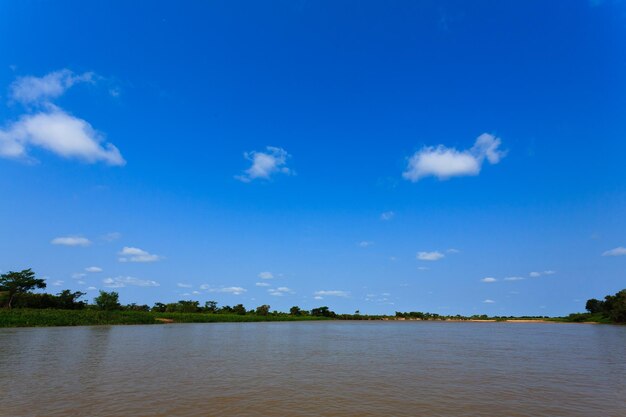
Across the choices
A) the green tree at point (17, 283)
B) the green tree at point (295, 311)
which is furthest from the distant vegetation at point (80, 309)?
the green tree at point (295, 311)

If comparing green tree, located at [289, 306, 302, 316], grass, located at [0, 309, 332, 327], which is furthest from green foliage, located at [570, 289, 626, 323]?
green tree, located at [289, 306, 302, 316]

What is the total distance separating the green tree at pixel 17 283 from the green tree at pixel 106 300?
49.9 ft

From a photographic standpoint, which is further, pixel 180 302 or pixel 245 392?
pixel 180 302

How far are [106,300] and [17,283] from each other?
19910 millimetres

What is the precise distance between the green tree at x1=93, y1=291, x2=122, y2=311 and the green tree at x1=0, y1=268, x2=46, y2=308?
1521 centimetres

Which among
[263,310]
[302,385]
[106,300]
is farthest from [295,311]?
[302,385]

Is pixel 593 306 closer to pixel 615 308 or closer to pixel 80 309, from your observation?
pixel 615 308

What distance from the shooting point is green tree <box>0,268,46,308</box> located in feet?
283

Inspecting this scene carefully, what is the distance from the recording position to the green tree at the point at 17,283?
86.4 m

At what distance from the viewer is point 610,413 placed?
A: 13117mm

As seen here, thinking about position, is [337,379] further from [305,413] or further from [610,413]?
[610,413]

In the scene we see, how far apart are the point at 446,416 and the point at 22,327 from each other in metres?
73.3

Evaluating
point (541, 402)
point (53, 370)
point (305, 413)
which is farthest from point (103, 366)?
point (541, 402)

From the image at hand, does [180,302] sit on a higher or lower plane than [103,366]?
higher
